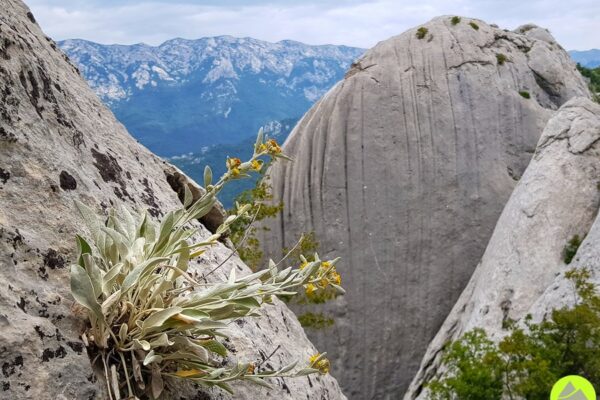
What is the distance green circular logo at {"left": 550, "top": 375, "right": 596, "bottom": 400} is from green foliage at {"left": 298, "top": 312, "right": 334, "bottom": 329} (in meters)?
18.4

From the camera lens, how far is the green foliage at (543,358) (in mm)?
12141

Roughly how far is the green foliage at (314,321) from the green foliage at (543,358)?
330 inches

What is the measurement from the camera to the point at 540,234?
17.7m

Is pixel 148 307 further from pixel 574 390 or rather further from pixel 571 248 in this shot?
→ pixel 571 248

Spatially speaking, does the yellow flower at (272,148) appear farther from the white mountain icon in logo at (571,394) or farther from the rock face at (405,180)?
the rock face at (405,180)

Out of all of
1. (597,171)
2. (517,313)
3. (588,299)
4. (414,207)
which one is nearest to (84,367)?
(588,299)

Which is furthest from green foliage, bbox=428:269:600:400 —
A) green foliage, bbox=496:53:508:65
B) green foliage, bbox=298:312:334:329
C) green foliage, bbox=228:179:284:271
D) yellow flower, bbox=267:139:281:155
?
green foliage, bbox=496:53:508:65

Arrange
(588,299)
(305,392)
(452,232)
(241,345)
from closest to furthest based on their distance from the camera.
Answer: (241,345) → (305,392) → (588,299) → (452,232)

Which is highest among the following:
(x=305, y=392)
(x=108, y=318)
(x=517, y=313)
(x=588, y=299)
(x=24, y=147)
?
(x=24, y=147)

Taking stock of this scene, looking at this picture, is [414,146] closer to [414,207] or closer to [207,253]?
[414,207]

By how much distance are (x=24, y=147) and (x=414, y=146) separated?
75.6 ft

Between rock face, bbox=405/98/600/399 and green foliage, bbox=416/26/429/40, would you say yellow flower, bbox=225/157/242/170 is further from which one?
green foliage, bbox=416/26/429/40

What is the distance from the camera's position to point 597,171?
1859cm

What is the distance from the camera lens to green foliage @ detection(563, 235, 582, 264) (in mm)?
16828
